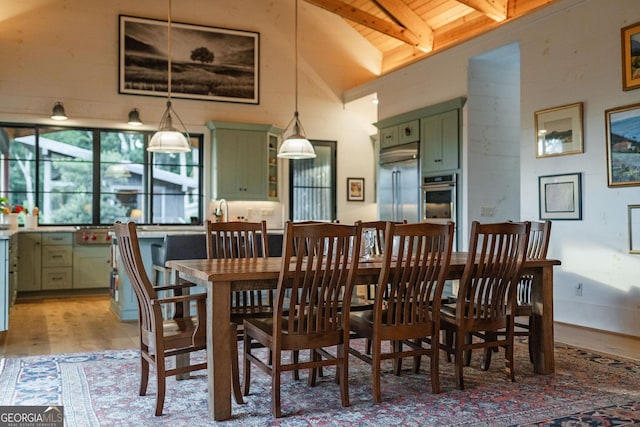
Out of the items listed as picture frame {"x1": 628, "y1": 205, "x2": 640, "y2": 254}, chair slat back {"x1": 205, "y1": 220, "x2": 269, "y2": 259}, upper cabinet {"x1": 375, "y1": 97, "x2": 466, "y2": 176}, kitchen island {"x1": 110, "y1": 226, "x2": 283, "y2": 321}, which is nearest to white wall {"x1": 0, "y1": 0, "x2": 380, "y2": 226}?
upper cabinet {"x1": 375, "y1": 97, "x2": 466, "y2": 176}

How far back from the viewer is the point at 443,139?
692 centimetres

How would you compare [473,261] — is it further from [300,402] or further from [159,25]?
[159,25]

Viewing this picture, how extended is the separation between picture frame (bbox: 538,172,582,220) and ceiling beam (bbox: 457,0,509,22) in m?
2.03

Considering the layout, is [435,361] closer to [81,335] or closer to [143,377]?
[143,377]

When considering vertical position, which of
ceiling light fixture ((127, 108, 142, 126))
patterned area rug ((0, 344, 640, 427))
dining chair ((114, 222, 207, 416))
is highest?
ceiling light fixture ((127, 108, 142, 126))

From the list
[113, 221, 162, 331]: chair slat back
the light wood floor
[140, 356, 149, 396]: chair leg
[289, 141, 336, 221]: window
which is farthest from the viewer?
[289, 141, 336, 221]: window

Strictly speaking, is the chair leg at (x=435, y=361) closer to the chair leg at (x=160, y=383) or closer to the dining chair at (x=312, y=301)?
the dining chair at (x=312, y=301)

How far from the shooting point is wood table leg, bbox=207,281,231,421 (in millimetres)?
2756

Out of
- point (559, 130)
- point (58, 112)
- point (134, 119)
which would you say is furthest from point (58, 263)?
→ point (559, 130)

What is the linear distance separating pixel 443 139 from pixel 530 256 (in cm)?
308

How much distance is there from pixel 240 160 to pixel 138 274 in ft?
17.9

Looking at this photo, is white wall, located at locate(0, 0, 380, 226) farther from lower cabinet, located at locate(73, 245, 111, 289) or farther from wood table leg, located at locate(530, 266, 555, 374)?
wood table leg, located at locate(530, 266, 555, 374)

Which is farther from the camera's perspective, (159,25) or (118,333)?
(159,25)

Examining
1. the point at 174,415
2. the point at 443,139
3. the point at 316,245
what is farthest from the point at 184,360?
the point at 443,139
